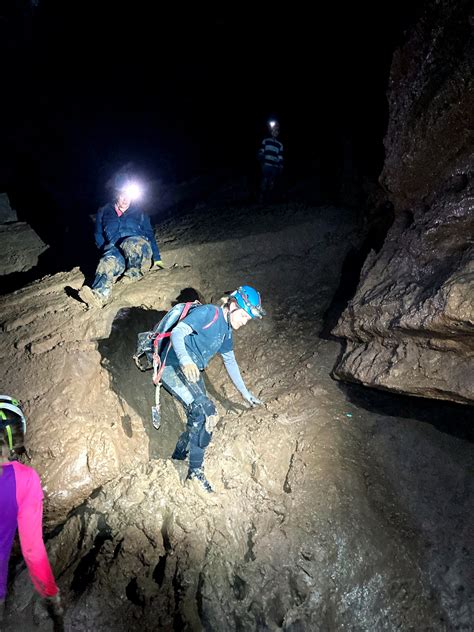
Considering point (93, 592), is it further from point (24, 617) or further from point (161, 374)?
point (161, 374)

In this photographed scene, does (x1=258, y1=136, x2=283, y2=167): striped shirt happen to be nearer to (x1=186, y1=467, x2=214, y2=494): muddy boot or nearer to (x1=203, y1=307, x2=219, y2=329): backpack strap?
(x1=203, y1=307, x2=219, y2=329): backpack strap

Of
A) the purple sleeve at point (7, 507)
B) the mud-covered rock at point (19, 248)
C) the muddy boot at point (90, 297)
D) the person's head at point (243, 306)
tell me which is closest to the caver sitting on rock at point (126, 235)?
the muddy boot at point (90, 297)

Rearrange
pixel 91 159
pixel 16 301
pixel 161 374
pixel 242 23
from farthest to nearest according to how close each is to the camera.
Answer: pixel 91 159, pixel 242 23, pixel 16 301, pixel 161 374

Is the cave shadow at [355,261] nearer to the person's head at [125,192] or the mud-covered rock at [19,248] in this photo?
the person's head at [125,192]

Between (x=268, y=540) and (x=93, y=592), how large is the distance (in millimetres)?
1480

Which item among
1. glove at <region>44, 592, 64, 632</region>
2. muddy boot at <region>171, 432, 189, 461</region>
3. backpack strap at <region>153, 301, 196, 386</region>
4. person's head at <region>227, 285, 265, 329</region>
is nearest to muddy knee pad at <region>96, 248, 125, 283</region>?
backpack strap at <region>153, 301, 196, 386</region>

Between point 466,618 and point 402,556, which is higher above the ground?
point 402,556

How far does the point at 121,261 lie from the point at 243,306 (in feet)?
8.90

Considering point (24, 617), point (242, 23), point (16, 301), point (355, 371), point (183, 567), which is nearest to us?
point (24, 617)

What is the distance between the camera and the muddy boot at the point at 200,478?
143 inches

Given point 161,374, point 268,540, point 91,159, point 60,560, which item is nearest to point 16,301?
point 161,374

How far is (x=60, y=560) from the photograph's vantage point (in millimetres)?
3227

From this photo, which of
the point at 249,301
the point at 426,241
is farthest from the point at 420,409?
the point at 249,301

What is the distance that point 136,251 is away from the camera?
5.73 m
